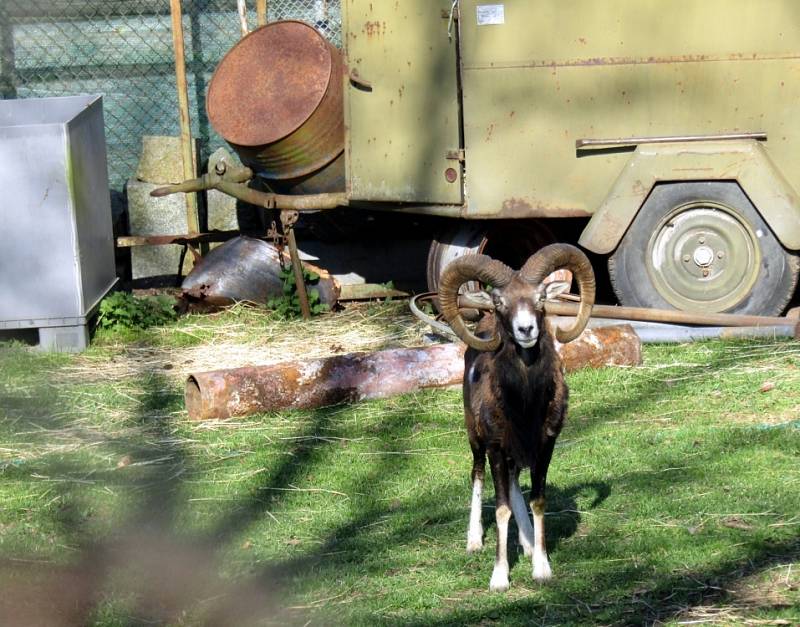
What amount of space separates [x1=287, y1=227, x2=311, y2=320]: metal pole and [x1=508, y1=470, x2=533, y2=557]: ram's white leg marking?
561 centimetres

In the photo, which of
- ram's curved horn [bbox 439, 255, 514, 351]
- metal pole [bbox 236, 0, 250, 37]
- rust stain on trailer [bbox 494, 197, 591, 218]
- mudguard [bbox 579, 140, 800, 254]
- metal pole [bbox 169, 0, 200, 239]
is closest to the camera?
ram's curved horn [bbox 439, 255, 514, 351]

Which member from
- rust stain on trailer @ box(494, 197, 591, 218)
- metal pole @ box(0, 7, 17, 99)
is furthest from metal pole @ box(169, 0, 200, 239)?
rust stain on trailer @ box(494, 197, 591, 218)

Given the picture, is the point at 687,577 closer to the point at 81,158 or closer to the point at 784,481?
the point at 784,481

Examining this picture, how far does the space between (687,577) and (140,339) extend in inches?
264

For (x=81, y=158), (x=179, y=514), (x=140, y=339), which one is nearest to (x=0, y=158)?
(x=81, y=158)

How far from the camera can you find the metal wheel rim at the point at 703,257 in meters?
9.48

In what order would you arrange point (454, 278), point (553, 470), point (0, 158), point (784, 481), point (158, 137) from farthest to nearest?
point (158, 137) → point (0, 158) → point (553, 470) → point (784, 481) → point (454, 278)

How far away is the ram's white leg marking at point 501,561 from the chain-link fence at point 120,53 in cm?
863

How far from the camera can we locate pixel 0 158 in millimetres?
10094

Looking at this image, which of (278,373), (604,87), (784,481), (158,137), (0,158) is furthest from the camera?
(158,137)

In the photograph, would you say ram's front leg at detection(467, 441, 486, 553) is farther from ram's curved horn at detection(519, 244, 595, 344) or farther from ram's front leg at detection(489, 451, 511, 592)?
ram's curved horn at detection(519, 244, 595, 344)

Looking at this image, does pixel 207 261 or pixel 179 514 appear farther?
pixel 207 261

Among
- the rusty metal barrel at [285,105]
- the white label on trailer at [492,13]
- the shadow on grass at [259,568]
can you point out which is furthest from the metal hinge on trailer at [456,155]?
the shadow on grass at [259,568]

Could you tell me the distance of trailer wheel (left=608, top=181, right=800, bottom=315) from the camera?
9422 mm
